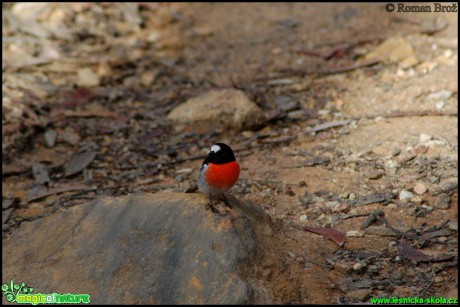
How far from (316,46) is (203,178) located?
15.6ft

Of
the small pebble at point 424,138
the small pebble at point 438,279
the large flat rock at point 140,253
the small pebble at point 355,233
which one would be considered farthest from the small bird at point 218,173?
the small pebble at point 424,138

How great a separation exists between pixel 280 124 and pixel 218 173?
2.63m

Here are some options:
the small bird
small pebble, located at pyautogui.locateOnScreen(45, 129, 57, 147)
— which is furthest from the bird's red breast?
small pebble, located at pyautogui.locateOnScreen(45, 129, 57, 147)

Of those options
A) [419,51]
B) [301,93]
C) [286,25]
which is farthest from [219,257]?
[286,25]

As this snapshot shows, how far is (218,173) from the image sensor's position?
161 inches

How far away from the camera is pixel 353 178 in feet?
17.0

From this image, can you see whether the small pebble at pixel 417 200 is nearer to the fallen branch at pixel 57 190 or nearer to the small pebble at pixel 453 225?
the small pebble at pixel 453 225

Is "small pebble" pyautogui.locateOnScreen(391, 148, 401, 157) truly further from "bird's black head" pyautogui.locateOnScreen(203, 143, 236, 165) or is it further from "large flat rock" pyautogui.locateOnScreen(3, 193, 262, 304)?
"large flat rock" pyautogui.locateOnScreen(3, 193, 262, 304)

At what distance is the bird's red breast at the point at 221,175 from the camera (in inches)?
161

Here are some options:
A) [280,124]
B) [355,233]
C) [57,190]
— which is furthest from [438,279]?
[57,190]

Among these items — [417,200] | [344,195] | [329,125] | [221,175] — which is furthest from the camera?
[329,125]

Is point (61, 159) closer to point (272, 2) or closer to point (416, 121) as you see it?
point (416, 121)

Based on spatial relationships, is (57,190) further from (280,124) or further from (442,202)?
(442,202)

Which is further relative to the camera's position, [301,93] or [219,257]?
[301,93]
